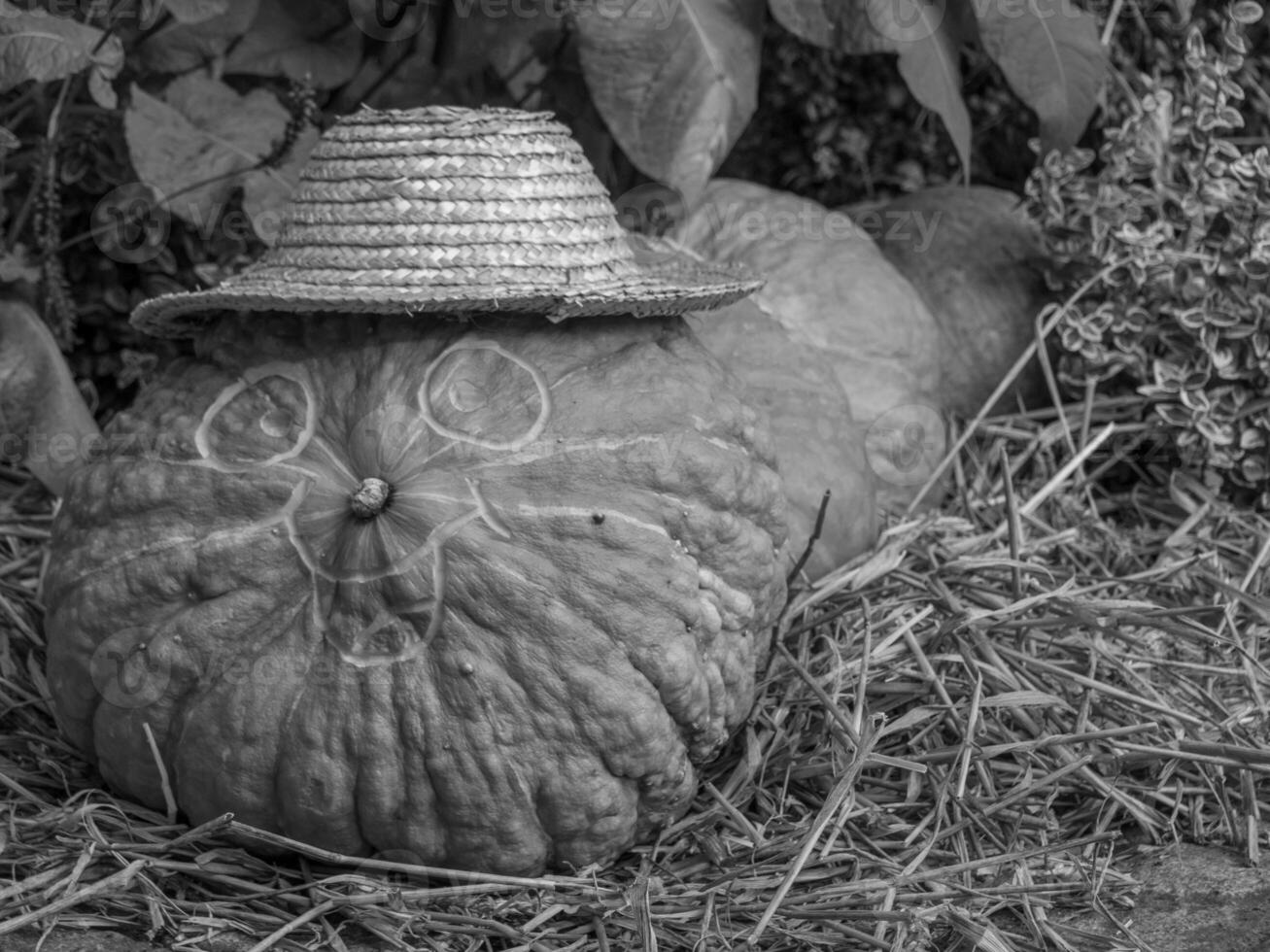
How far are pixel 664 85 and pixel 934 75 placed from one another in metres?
0.49

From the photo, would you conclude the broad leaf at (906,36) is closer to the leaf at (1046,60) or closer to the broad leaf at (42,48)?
the leaf at (1046,60)

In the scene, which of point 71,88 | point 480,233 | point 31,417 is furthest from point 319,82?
point 480,233

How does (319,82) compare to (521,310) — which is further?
(319,82)

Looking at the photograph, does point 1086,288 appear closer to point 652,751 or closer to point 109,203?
point 652,751

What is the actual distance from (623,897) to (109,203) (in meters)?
1.73

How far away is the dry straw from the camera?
4.95 ft

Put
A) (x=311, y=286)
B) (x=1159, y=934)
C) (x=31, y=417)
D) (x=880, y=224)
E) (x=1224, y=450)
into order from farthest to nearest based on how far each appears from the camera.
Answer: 1. (x=880, y=224)
2. (x=1224, y=450)
3. (x=31, y=417)
4. (x=311, y=286)
5. (x=1159, y=934)

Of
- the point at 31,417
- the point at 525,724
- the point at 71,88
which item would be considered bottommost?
the point at 31,417

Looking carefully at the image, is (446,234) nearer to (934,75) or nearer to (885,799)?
(885,799)

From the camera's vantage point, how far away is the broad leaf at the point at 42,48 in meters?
2.07

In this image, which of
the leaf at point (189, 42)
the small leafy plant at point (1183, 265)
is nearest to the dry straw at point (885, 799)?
the small leafy plant at point (1183, 265)

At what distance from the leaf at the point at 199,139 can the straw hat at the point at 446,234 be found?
50cm

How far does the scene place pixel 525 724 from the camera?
5.09 ft

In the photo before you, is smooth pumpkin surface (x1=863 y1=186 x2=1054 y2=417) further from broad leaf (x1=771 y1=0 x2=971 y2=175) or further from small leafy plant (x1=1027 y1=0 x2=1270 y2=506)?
broad leaf (x1=771 y1=0 x2=971 y2=175)
